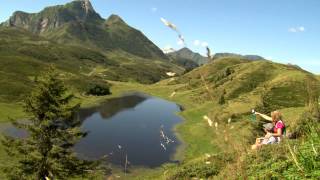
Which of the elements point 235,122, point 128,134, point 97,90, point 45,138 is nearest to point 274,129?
point 45,138

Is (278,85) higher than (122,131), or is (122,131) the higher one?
(278,85)

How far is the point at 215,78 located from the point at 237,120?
270 ft

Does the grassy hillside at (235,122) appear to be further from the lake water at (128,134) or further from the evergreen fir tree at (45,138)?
the evergreen fir tree at (45,138)

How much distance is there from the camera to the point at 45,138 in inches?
1241

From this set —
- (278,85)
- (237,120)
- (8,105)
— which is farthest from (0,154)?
(278,85)

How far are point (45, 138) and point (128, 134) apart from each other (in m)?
42.8

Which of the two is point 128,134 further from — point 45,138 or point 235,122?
point 45,138

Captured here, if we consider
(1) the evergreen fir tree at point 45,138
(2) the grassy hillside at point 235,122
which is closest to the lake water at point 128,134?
(2) the grassy hillside at point 235,122

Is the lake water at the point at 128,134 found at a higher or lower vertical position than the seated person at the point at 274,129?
lower

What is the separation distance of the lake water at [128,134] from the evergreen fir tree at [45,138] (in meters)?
→ 4.05

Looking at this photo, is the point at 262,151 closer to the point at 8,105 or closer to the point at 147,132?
the point at 147,132

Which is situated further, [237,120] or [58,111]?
[237,120]

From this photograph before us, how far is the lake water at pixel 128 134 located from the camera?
5669cm

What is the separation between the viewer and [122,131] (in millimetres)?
77250
